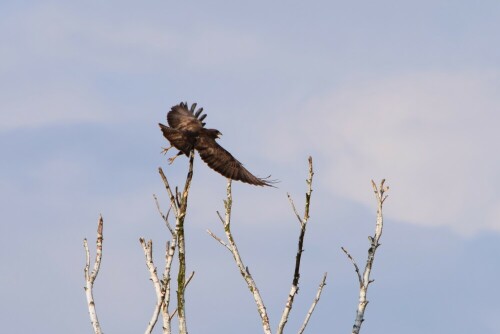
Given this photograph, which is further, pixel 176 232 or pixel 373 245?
pixel 373 245

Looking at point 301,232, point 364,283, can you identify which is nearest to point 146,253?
point 301,232

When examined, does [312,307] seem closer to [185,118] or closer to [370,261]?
[370,261]

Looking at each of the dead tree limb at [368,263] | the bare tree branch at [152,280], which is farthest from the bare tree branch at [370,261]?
the bare tree branch at [152,280]

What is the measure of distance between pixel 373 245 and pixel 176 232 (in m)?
3.57

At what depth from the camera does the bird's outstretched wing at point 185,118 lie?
1834cm

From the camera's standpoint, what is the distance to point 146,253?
15289 mm

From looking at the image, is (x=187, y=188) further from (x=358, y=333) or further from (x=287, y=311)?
(x=358, y=333)

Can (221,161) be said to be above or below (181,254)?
above

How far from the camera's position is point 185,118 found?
19312mm

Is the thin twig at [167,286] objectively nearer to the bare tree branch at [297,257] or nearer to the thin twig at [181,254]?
the thin twig at [181,254]

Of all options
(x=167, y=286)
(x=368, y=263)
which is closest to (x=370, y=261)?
(x=368, y=263)

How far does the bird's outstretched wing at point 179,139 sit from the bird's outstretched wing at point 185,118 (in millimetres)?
529

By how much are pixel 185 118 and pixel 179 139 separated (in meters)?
2.08

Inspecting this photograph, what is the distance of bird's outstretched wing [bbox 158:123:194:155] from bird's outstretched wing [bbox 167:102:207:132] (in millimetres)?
529
